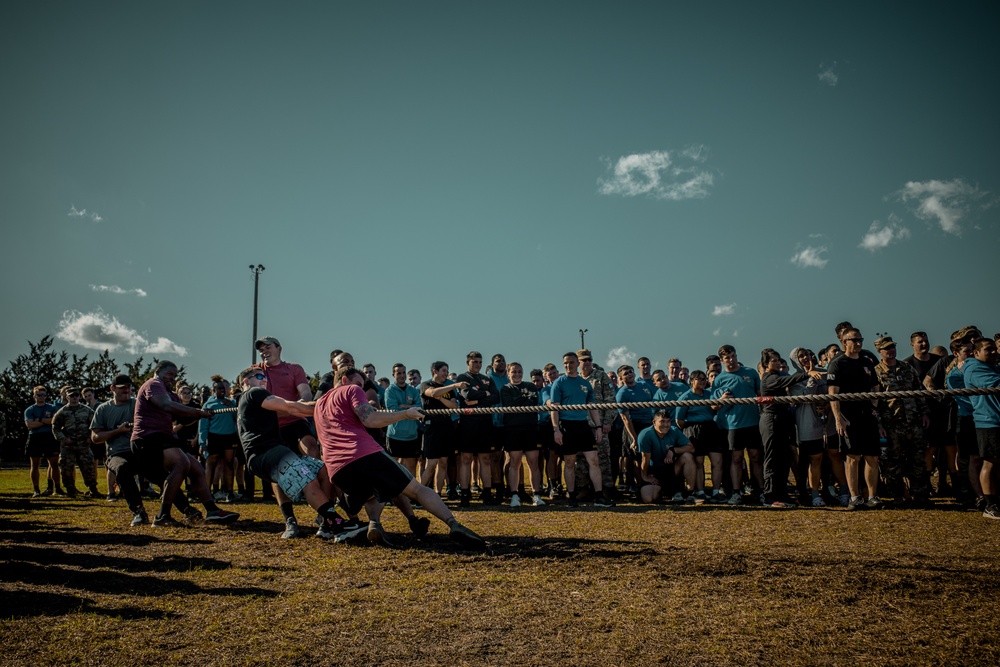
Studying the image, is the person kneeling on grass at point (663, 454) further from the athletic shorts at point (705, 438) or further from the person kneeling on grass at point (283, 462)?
the person kneeling on grass at point (283, 462)

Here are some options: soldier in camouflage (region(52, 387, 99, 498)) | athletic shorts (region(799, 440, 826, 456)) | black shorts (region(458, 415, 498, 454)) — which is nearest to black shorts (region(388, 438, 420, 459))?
black shorts (region(458, 415, 498, 454))

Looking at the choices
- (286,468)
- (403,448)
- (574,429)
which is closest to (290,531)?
(286,468)

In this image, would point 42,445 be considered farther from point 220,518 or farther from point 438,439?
point 438,439

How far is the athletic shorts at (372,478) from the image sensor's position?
559cm

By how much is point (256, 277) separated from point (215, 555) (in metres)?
39.3

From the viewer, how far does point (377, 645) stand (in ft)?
10.8

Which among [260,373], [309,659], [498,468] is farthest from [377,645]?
[498,468]

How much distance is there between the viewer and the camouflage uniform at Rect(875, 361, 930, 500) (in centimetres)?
790

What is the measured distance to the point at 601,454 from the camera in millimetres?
10023

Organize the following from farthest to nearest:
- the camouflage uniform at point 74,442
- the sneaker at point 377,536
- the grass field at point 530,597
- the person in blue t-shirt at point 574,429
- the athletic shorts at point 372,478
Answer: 1. the camouflage uniform at point 74,442
2. the person in blue t-shirt at point 574,429
3. the sneaker at point 377,536
4. the athletic shorts at point 372,478
5. the grass field at point 530,597

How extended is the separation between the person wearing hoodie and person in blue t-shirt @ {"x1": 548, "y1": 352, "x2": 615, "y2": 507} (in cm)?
224

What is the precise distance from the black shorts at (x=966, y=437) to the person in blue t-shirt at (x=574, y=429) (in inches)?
182

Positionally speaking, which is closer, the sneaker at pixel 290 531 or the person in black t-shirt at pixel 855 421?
the sneaker at pixel 290 531

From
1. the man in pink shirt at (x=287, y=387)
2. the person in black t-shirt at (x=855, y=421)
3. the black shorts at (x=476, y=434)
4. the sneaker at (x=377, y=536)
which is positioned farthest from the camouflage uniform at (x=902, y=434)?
the man in pink shirt at (x=287, y=387)
